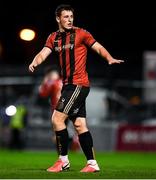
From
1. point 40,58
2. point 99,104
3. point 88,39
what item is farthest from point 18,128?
point 88,39

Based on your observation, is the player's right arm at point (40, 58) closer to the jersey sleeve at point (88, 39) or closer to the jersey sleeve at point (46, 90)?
the jersey sleeve at point (88, 39)

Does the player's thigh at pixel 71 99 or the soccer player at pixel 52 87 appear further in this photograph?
the soccer player at pixel 52 87

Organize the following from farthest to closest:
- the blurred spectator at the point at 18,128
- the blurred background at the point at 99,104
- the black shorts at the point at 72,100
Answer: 1. the blurred spectator at the point at 18,128
2. the blurred background at the point at 99,104
3. the black shorts at the point at 72,100

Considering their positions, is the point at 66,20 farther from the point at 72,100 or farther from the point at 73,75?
the point at 72,100

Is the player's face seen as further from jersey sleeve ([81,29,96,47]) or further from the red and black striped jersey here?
jersey sleeve ([81,29,96,47])

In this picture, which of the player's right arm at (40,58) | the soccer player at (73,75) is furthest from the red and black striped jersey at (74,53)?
the player's right arm at (40,58)

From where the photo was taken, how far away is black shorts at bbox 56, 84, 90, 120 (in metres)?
13.4

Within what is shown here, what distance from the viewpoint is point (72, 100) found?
13414 mm

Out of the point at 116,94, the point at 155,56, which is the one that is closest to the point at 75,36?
the point at 116,94

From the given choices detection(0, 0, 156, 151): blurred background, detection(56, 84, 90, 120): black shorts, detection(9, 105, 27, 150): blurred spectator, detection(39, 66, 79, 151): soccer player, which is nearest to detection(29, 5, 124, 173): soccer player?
detection(56, 84, 90, 120): black shorts

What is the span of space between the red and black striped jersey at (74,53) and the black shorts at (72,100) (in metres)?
0.09

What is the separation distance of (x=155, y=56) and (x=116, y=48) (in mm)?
9990

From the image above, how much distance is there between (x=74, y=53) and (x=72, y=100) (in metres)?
0.68

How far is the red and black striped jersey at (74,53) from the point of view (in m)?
13.4
